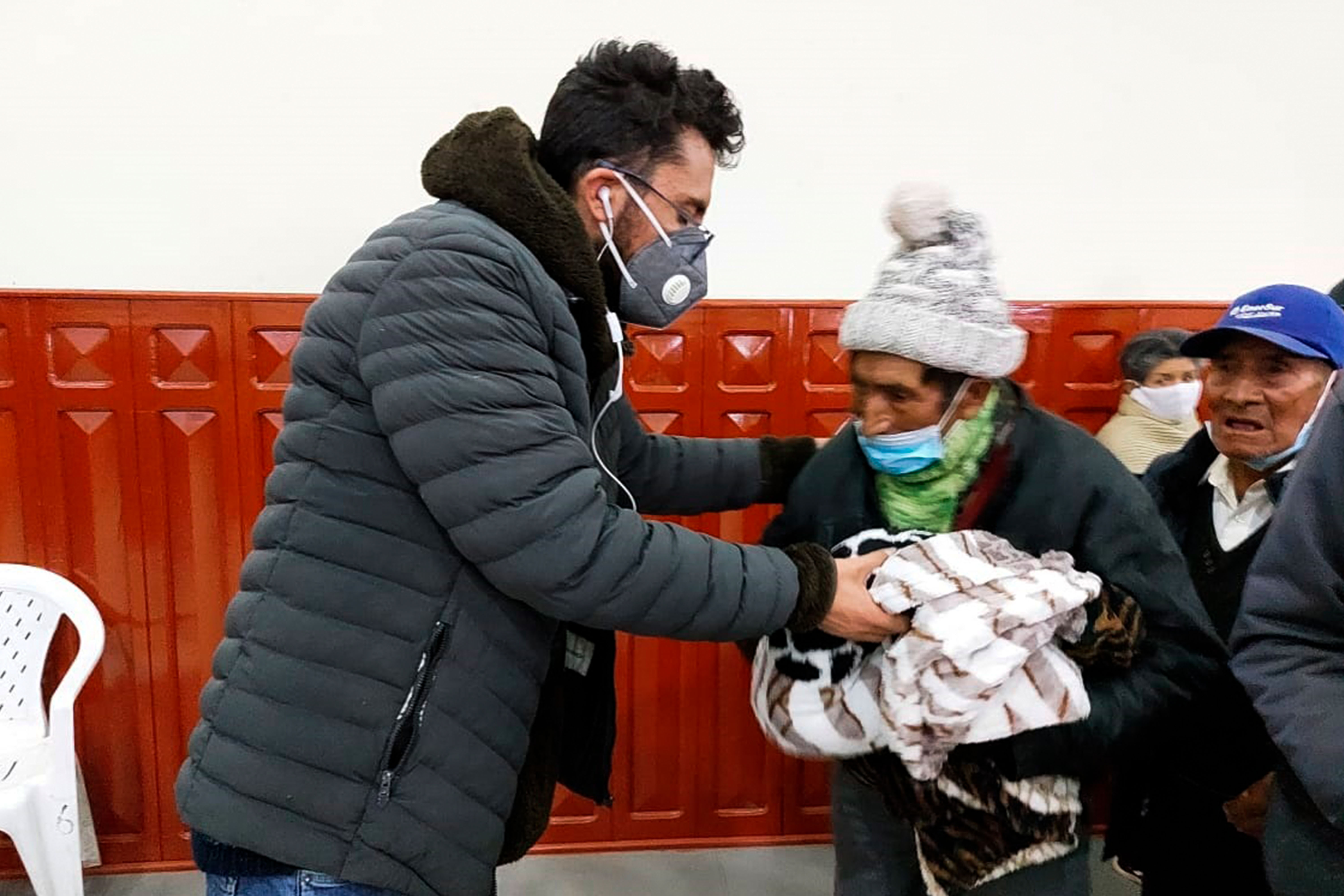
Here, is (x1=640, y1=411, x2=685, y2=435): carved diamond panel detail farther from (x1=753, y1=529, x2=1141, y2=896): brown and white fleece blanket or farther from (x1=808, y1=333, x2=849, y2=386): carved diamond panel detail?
(x1=753, y1=529, x2=1141, y2=896): brown and white fleece blanket

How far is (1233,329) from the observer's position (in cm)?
156

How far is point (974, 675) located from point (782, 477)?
58 cm

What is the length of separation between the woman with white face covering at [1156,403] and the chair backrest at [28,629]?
8.02ft

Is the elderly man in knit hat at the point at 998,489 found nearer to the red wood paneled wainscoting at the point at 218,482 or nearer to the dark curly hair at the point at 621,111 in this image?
the dark curly hair at the point at 621,111

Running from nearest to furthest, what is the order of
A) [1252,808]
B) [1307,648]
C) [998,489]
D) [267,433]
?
[1307,648] < [998,489] < [1252,808] < [267,433]

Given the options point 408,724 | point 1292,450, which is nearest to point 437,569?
point 408,724

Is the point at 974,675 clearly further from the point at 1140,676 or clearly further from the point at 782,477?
the point at 782,477

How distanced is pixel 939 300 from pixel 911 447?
0.64ft

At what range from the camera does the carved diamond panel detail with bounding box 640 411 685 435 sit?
2.26 meters

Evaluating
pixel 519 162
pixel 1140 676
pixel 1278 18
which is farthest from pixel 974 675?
pixel 1278 18

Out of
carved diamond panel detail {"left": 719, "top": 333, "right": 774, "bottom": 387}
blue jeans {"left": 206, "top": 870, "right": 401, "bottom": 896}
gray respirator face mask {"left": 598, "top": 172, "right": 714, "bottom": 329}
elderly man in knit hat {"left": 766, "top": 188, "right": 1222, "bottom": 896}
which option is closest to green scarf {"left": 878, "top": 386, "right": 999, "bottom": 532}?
elderly man in knit hat {"left": 766, "top": 188, "right": 1222, "bottom": 896}

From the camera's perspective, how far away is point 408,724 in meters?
0.98

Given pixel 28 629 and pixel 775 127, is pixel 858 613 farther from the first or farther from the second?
pixel 28 629

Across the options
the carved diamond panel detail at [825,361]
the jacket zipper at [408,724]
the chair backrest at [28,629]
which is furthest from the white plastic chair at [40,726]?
the carved diamond panel detail at [825,361]
